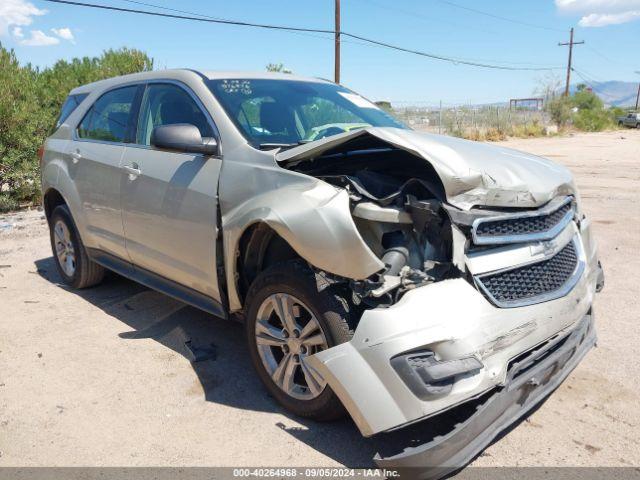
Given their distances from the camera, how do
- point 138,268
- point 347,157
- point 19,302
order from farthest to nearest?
point 19,302, point 138,268, point 347,157

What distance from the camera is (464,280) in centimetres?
254

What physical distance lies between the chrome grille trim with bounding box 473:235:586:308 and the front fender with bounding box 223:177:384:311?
493mm

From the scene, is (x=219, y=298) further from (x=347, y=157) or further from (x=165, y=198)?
(x=347, y=157)

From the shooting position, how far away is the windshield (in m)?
3.59

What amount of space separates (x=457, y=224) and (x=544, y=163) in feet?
3.73

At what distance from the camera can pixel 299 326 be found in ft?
9.82

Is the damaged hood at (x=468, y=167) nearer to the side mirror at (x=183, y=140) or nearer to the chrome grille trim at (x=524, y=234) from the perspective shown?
the chrome grille trim at (x=524, y=234)

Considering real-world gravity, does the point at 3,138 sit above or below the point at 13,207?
above

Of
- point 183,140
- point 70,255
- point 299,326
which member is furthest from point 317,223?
point 70,255

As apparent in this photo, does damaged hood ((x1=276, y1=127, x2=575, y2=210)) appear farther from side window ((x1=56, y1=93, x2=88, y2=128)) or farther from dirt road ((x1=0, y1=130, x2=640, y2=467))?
side window ((x1=56, y1=93, x2=88, y2=128))

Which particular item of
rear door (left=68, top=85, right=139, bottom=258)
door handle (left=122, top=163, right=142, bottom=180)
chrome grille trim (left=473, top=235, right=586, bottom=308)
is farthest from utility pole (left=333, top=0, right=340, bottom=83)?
chrome grille trim (left=473, top=235, right=586, bottom=308)

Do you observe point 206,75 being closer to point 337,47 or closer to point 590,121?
point 337,47

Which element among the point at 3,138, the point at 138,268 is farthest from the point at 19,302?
the point at 3,138

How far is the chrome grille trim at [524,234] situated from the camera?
8.50ft
